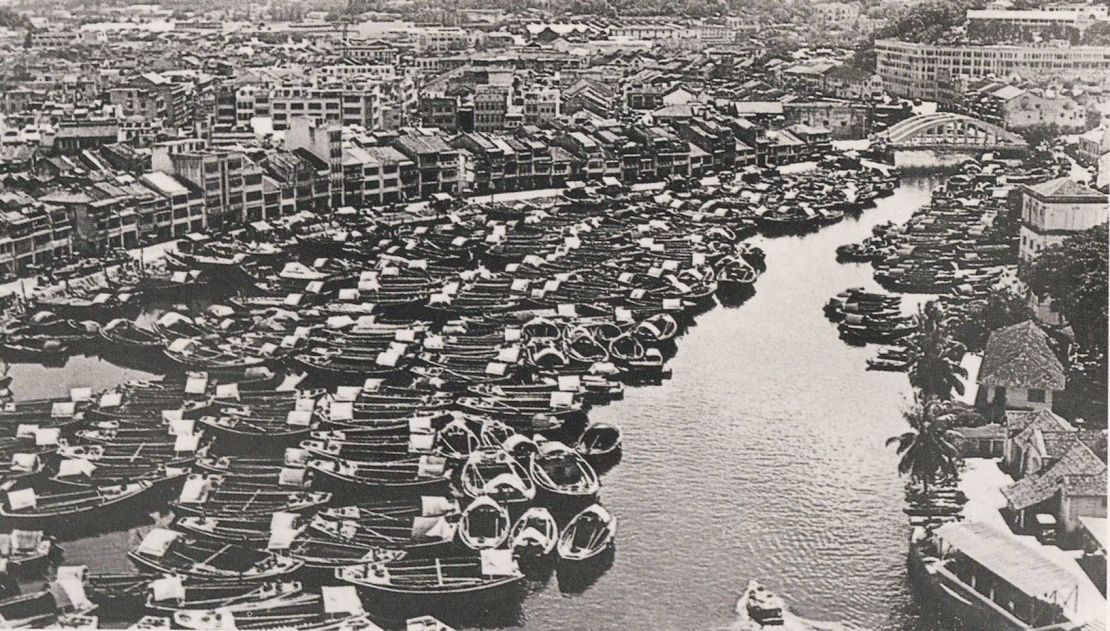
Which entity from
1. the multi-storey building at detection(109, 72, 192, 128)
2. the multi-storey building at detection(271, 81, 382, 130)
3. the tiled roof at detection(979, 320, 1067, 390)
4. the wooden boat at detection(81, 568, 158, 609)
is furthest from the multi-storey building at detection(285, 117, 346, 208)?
the wooden boat at detection(81, 568, 158, 609)

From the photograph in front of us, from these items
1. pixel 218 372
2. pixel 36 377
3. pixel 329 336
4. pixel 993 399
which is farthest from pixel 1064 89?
pixel 36 377

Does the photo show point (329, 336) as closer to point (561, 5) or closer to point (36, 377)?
point (36, 377)

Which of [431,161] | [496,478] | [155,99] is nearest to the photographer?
[496,478]

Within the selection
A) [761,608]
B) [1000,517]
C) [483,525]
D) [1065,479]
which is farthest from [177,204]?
[1065,479]

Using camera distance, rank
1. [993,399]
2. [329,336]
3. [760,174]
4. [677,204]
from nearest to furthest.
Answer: [993,399] < [329,336] < [677,204] < [760,174]

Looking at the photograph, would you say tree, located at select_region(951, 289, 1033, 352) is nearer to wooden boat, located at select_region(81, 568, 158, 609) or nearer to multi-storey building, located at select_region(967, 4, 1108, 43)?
multi-storey building, located at select_region(967, 4, 1108, 43)

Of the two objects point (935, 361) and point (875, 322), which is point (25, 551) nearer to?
point (935, 361)

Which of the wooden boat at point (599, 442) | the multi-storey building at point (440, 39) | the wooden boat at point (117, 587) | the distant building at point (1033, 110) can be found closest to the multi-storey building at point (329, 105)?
the multi-storey building at point (440, 39)
